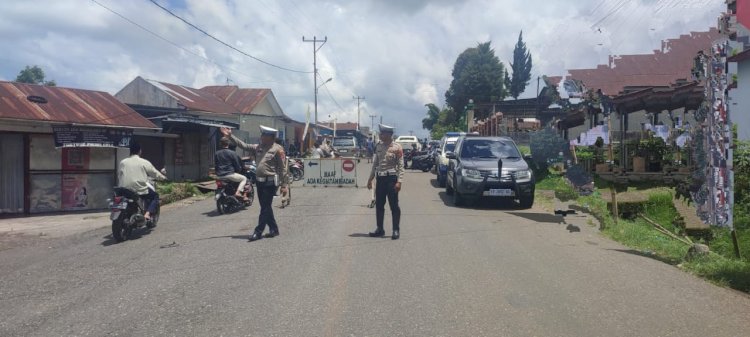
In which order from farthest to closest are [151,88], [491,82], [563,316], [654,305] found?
[491,82] < [151,88] < [654,305] < [563,316]

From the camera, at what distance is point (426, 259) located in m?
7.60

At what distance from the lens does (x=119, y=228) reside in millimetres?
9312

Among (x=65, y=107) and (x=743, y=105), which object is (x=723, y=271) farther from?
(x=65, y=107)

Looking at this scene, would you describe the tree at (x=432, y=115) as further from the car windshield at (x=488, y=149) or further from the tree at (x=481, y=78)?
the car windshield at (x=488, y=149)

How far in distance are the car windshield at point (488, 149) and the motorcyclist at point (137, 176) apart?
7755 millimetres

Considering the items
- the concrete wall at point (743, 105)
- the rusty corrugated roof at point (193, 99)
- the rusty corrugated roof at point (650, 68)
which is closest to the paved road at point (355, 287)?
the concrete wall at point (743, 105)

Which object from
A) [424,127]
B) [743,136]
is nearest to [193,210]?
[743,136]

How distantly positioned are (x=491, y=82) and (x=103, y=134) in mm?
53849

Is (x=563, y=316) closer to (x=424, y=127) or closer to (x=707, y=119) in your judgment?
(x=707, y=119)

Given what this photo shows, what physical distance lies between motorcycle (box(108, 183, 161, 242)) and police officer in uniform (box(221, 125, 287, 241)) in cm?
196

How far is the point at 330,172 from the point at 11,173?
28.1ft

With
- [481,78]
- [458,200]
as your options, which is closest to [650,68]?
[458,200]

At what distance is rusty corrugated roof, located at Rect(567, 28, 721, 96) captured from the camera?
28062 mm

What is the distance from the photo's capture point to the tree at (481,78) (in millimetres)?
63750
